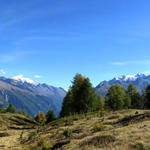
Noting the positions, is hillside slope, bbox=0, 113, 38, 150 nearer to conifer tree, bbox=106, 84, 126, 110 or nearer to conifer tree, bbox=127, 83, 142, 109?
conifer tree, bbox=106, 84, 126, 110

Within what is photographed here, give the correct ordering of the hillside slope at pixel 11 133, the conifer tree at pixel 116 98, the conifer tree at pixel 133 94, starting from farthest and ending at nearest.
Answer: the conifer tree at pixel 133 94 < the conifer tree at pixel 116 98 < the hillside slope at pixel 11 133

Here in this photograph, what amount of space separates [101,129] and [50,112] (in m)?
79.1

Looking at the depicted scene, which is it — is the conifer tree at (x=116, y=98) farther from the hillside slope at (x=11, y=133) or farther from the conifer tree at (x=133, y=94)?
the hillside slope at (x=11, y=133)

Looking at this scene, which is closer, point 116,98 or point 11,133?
point 11,133

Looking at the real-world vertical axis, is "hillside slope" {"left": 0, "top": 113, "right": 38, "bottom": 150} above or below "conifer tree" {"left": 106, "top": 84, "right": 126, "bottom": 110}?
below

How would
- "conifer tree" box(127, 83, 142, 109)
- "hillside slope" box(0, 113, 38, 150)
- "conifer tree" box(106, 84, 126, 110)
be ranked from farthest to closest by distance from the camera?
"conifer tree" box(127, 83, 142, 109), "conifer tree" box(106, 84, 126, 110), "hillside slope" box(0, 113, 38, 150)

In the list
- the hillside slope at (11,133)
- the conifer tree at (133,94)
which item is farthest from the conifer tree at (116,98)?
the hillside slope at (11,133)

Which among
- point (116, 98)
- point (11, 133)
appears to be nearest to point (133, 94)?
point (116, 98)

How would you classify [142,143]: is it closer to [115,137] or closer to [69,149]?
[115,137]

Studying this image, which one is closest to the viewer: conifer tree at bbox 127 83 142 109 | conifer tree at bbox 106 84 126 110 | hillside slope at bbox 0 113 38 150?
hillside slope at bbox 0 113 38 150

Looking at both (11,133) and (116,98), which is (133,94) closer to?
(116,98)

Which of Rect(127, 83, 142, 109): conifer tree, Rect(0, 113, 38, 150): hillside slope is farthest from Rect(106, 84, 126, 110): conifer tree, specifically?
Rect(0, 113, 38, 150): hillside slope

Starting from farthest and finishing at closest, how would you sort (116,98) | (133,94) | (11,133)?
(133,94), (116,98), (11,133)

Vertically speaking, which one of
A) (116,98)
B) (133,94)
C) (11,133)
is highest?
(133,94)
